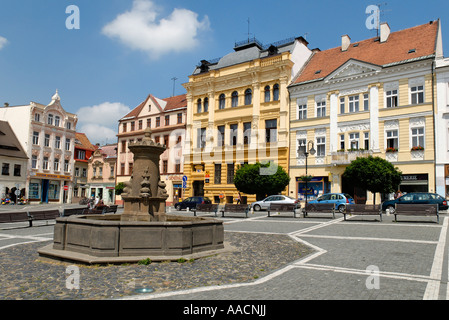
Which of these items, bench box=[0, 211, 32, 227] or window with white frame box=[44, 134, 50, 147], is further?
window with white frame box=[44, 134, 50, 147]

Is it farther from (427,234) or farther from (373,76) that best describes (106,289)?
(373,76)

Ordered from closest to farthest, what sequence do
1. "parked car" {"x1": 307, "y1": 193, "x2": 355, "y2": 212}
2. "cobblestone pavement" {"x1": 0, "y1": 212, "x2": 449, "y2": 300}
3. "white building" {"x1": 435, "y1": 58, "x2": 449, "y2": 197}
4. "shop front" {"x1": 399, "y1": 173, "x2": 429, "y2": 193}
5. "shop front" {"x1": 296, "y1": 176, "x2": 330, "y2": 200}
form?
"cobblestone pavement" {"x1": 0, "y1": 212, "x2": 449, "y2": 300}, "parked car" {"x1": 307, "y1": 193, "x2": 355, "y2": 212}, "white building" {"x1": 435, "y1": 58, "x2": 449, "y2": 197}, "shop front" {"x1": 399, "y1": 173, "x2": 429, "y2": 193}, "shop front" {"x1": 296, "y1": 176, "x2": 330, "y2": 200}

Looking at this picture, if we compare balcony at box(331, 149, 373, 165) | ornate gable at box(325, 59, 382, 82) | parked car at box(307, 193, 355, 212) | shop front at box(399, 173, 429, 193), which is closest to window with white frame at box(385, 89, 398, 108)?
ornate gable at box(325, 59, 382, 82)

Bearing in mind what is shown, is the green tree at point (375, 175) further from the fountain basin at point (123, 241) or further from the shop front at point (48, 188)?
the shop front at point (48, 188)

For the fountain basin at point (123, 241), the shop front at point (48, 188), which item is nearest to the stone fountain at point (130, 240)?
the fountain basin at point (123, 241)

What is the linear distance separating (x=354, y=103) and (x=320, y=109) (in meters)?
3.25

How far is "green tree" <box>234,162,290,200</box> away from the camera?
1208 inches

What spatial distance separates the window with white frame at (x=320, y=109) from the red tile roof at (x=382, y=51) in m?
2.52

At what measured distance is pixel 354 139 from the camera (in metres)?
32.0

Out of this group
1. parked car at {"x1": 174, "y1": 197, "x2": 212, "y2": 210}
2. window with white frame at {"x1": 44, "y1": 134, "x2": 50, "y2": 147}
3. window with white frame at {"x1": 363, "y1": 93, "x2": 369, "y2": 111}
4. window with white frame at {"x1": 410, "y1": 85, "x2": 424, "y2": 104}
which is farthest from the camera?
window with white frame at {"x1": 44, "y1": 134, "x2": 50, "y2": 147}

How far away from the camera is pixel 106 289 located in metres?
6.38

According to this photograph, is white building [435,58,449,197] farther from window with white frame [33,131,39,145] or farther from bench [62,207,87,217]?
window with white frame [33,131,39,145]

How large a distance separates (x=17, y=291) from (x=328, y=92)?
31.6 m

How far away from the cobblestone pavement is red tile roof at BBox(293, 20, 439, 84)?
23.6 meters
